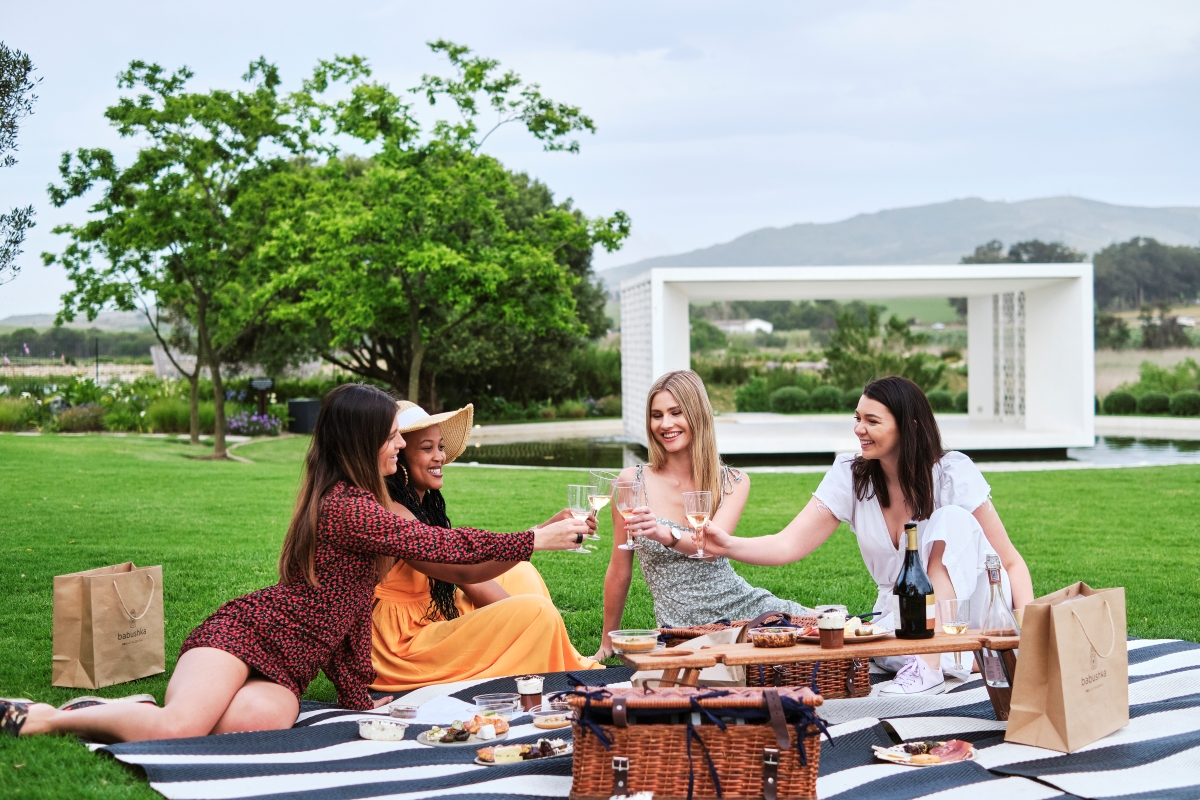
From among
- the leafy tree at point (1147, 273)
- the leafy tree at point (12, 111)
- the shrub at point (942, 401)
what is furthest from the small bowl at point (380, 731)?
the leafy tree at point (1147, 273)

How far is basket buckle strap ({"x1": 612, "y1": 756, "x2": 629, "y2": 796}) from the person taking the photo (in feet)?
9.78

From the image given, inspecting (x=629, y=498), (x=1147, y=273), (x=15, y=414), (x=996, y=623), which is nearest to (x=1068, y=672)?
(x=996, y=623)

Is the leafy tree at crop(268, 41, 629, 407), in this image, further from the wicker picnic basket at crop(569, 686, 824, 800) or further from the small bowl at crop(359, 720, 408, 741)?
the wicker picnic basket at crop(569, 686, 824, 800)

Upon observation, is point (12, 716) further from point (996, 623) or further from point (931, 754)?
point (996, 623)

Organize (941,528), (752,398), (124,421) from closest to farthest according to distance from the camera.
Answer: (941,528) < (124,421) < (752,398)

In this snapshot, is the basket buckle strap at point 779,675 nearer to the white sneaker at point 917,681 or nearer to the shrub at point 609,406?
the white sneaker at point 917,681

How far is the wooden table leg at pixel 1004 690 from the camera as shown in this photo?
3.70 metres

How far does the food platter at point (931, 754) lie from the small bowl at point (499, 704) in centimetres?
131

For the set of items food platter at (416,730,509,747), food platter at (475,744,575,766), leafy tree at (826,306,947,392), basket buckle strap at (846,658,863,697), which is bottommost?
food platter at (416,730,509,747)

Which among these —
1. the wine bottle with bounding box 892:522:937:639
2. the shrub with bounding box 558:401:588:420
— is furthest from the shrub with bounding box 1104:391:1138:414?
the wine bottle with bounding box 892:522:937:639

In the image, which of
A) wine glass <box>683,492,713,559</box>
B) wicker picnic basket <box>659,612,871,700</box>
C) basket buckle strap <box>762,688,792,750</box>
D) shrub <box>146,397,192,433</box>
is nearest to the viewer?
basket buckle strap <box>762,688,792,750</box>

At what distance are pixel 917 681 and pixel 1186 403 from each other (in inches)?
957

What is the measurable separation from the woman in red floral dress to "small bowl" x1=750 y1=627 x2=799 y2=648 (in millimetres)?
677

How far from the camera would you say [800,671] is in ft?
13.1
